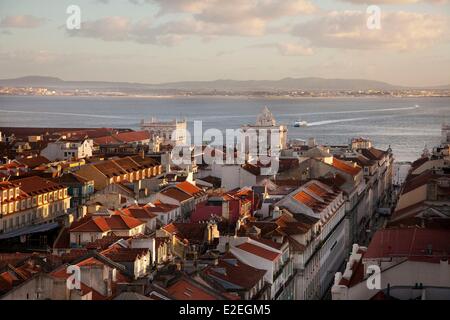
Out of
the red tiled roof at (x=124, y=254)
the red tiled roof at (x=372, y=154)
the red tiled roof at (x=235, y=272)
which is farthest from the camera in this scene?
the red tiled roof at (x=372, y=154)

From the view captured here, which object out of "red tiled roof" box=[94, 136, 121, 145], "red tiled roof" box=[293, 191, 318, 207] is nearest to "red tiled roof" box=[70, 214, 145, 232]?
"red tiled roof" box=[293, 191, 318, 207]

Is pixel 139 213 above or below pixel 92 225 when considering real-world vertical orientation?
below

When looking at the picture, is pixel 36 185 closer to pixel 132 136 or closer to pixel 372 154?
pixel 372 154

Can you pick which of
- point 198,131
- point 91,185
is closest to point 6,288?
point 91,185

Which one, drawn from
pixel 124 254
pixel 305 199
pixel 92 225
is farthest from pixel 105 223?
pixel 305 199

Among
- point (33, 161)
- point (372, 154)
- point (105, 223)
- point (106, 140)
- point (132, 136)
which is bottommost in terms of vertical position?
point (132, 136)

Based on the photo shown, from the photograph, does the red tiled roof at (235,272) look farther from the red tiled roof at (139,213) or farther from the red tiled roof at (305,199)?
the red tiled roof at (305,199)

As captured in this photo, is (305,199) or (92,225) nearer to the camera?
(92,225)

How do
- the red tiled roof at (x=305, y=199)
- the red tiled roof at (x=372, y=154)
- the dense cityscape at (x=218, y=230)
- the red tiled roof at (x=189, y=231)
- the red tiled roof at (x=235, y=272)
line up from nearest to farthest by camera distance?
1. the dense cityscape at (x=218, y=230)
2. the red tiled roof at (x=235, y=272)
3. the red tiled roof at (x=189, y=231)
4. the red tiled roof at (x=305, y=199)
5. the red tiled roof at (x=372, y=154)

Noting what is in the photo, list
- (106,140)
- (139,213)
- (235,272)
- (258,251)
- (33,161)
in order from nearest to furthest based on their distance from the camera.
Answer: (235,272) → (258,251) → (139,213) → (33,161) → (106,140)

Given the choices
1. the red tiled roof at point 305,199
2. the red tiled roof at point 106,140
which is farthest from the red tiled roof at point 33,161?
the red tiled roof at point 106,140
